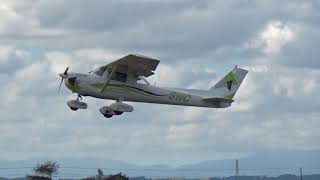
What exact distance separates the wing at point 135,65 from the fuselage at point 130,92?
75 centimetres

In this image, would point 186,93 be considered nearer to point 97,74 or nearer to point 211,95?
point 211,95

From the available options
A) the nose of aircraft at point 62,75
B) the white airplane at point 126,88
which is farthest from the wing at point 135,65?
the nose of aircraft at point 62,75

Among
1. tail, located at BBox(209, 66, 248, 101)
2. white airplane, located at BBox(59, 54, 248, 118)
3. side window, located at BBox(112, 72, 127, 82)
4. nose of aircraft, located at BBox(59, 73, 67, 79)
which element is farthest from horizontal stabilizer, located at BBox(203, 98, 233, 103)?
nose of aircraft, located at BBox(59, 73, 67, 79)

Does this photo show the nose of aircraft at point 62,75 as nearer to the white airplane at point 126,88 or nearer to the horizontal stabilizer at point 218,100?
the white airplane at point 126,88

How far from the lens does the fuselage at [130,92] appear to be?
57.2 metres

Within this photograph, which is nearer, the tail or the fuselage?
the fuselage

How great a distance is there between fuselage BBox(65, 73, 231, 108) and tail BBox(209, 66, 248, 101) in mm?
2260

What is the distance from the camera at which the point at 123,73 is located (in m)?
58.1

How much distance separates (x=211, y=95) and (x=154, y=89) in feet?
14.7

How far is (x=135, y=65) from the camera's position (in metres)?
57.0

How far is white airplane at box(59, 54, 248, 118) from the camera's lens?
5700cm

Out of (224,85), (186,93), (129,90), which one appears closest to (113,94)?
(129,90)

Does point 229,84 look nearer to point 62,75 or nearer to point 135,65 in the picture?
point 135,65

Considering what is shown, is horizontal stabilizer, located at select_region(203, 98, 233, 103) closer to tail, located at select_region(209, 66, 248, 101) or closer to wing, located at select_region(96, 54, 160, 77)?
tail, located at select_region(209, 66, 248, 101)
